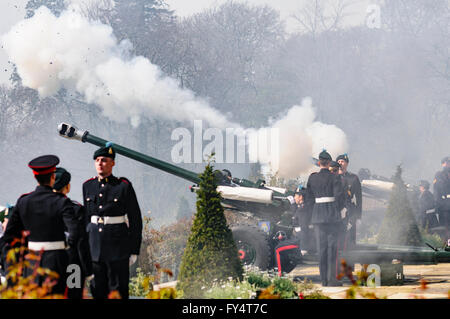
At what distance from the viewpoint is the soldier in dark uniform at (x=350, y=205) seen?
10.9 m

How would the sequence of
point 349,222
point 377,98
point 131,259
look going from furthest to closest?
point 377,98
point 349,222
point 131,259

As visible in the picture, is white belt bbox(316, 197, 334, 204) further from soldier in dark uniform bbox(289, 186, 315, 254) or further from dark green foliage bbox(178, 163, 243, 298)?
dark green foliage bbox(178, 163, 243, 298)

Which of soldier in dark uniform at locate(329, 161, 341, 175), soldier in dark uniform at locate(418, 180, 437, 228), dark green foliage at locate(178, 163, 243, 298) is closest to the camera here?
dark green foliage at locate(178, 163, 243, 298)

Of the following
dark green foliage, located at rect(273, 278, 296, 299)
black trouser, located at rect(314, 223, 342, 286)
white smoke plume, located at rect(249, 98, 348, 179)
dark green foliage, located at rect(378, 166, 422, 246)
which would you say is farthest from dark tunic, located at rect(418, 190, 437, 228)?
dark green foliage, located at rect(273, 278, 296, 299)

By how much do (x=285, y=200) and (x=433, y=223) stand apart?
271 inches

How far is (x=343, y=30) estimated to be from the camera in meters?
44.5

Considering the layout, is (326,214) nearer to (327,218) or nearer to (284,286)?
(327,218)

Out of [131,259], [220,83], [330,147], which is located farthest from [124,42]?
[131,259]

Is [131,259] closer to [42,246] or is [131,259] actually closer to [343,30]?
[42,246]

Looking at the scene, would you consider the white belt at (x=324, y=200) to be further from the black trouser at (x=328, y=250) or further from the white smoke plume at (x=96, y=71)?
the white smoke plume at (x=96, y=71)

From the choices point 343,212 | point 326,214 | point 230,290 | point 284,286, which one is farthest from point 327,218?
point 230,290

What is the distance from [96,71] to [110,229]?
2658 cm

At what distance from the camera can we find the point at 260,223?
1173 cm

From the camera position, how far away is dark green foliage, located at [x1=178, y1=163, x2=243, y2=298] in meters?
8.00
